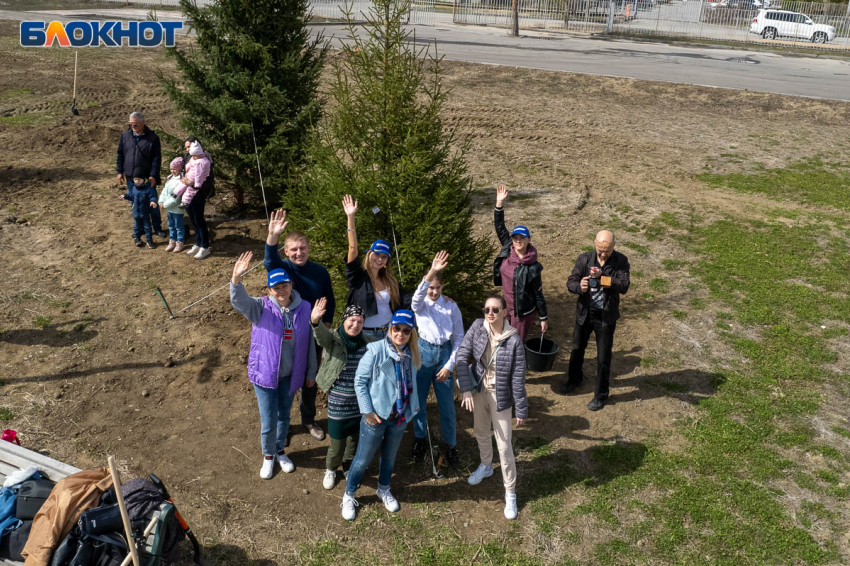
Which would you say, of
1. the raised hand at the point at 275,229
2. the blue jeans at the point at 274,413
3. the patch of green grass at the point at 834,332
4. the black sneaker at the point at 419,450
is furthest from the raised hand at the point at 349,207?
the patch of green grass at the point at 834,332

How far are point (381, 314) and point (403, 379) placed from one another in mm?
918

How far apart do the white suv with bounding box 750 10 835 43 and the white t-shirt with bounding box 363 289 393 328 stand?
3681cm

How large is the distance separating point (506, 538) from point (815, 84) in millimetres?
23212

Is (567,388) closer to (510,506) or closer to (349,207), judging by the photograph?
(510,506)

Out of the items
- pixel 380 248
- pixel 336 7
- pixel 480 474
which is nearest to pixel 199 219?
pixel 380 248

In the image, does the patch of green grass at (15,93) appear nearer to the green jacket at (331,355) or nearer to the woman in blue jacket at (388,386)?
the green jacket at (331,355)

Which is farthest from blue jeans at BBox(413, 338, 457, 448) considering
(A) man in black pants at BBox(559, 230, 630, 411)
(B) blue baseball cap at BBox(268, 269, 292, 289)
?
(A) man in black pants at BBox(559, 230, 630, 411)

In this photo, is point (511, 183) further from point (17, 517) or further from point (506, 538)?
point (17, 517)

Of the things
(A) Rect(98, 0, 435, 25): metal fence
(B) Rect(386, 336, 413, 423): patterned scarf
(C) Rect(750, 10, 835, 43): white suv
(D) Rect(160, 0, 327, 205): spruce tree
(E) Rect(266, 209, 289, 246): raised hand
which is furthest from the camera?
(A) Rect(98, 0, 435, 25): metal fence

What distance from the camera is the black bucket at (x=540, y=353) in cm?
760

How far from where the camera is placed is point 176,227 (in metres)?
10.5

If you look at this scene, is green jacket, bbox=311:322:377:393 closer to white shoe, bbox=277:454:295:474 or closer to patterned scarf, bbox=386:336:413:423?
patterned scarf, bbox=386:336:413:423

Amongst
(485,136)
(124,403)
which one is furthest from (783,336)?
(485,136)

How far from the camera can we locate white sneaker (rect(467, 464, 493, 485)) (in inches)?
248
